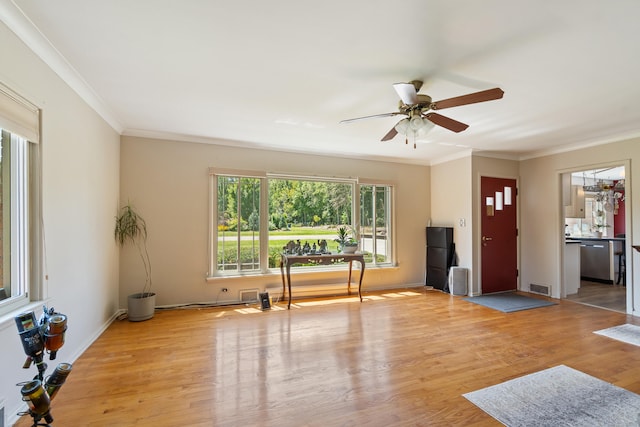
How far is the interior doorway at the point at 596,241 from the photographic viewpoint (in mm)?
4887

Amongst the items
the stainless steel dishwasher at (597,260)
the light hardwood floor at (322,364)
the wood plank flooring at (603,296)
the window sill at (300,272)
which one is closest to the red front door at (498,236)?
the wood plank flooring at (603,296)

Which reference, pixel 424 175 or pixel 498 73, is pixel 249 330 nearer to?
pixel 498 73

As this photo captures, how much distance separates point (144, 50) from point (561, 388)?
12.8 ft

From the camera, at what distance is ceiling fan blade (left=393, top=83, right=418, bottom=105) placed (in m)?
2.18

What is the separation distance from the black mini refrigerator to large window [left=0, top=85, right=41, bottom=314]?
5317 mm

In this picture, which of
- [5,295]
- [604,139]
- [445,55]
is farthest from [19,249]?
[604,139]

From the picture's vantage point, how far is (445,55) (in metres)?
2.17

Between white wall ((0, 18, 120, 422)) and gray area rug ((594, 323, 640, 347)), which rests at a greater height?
white wall ((0, 18, 120, 422))

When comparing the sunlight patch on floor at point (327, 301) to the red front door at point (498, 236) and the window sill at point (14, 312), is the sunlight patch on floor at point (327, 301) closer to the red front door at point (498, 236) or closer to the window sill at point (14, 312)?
the red front door at point (498, 236)

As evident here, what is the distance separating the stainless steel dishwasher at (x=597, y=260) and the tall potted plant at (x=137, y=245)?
7.88m

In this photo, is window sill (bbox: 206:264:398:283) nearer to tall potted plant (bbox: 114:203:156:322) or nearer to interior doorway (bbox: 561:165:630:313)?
tall potted plant (bbox: 114:203:156:322)

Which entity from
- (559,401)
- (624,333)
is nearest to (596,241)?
(624,333)

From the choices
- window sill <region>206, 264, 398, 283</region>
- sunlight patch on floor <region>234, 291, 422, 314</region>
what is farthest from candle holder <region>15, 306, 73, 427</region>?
window sill <region>206, 264, 398, 283</region>

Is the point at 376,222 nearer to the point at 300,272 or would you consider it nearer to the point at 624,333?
the point at 300,272
